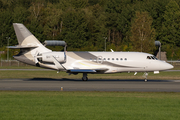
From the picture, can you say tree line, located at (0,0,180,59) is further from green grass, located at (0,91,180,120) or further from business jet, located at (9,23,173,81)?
green grass, located at (0,91,180,120)

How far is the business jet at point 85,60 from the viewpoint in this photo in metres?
34.9

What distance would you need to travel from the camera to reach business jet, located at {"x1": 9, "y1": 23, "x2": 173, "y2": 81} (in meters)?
34.9

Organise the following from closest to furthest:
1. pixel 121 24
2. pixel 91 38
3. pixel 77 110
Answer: pixel 77 110
pixel 121 24
pixel 91 38

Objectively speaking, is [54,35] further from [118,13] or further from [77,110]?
[77,110]

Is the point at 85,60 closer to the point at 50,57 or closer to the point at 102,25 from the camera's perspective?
the point at 50,57

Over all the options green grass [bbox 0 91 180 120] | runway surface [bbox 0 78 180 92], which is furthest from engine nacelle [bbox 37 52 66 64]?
green grass [bbox 0 91 180 120]

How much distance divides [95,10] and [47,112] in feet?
413

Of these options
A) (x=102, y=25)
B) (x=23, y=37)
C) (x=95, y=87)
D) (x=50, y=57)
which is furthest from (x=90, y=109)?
(x=102, y=25)

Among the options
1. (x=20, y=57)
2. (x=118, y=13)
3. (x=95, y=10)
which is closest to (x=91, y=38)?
(x=118, y=13)

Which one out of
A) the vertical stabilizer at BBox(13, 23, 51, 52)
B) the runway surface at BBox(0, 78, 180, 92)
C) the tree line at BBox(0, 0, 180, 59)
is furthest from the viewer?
the tree line at BBox(0, 0, 180, 59)

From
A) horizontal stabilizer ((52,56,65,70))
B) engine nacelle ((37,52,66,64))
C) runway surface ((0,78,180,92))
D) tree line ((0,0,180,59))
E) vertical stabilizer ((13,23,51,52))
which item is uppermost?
tree line ((0,0,180,59))

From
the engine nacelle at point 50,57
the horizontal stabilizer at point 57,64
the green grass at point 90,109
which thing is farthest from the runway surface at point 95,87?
the green grass at point 90,109

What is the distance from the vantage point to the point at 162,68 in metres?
34.7

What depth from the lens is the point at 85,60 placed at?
35469 millimetres
